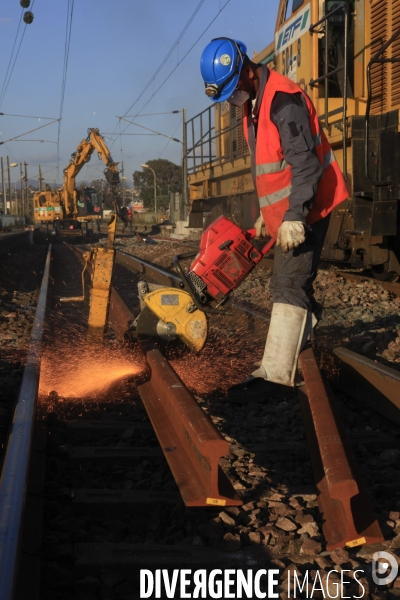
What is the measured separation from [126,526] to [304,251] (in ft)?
6.71

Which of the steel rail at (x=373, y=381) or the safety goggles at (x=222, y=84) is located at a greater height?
the safety goggles at (x=222, y=84)

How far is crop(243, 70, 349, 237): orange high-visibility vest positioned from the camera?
12.6ft

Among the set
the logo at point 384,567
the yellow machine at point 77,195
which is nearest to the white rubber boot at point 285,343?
the logo at point 384,567

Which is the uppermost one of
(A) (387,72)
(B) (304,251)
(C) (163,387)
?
(A) (387,72)

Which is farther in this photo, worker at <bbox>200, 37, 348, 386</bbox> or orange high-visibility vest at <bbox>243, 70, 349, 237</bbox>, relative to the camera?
orange high-visibility vest at <bbox>243, 70, 349, 237</bbox>

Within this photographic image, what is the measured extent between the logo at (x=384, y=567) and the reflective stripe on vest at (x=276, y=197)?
7.15 feet

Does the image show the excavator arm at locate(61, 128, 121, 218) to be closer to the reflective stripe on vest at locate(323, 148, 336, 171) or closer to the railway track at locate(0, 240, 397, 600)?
the reflective stripe on vest at locate(323, 148, 336, 171)

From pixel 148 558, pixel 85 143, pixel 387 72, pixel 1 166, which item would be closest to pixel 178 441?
pixel 148 558

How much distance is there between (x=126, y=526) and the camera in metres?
2.57

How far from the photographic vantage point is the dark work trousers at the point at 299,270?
4.05 meters

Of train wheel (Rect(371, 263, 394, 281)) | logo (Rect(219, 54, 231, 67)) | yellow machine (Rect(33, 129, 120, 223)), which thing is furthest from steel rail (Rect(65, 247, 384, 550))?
yellow machine (Rect(33, 129, 120, 223))

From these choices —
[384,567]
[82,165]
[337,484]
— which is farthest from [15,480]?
[82,165]

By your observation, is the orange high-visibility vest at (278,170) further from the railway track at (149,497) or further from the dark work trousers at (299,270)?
the railway track at (149,497)

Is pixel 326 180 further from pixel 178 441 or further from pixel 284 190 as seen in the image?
pixel 178 441
